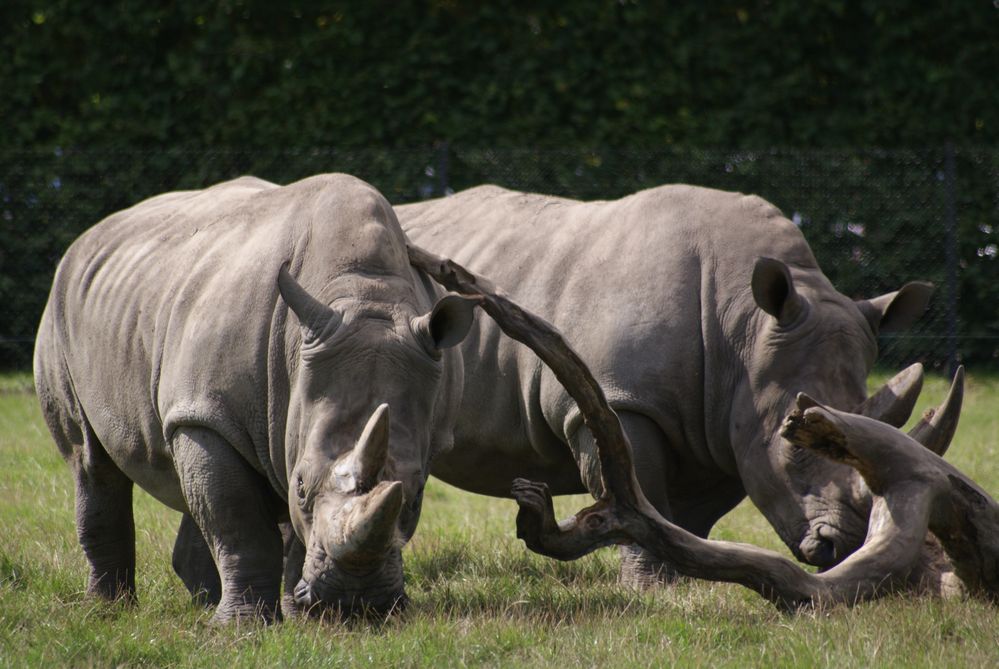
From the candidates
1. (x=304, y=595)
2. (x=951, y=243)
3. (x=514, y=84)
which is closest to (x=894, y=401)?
(x=304, y=595)

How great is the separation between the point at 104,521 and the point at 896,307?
10.5ft

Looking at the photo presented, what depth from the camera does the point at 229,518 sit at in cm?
486

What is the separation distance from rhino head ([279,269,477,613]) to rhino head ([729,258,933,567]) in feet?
4.66

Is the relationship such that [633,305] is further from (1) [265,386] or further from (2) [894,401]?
(1) [265,386]

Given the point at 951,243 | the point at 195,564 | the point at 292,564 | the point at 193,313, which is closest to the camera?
the point at 193,313

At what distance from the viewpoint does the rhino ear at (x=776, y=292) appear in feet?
18.2

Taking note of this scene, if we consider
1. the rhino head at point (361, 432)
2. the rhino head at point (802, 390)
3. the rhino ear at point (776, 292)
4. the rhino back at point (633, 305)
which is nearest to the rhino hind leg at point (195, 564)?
the rhino back at point (633, 305)

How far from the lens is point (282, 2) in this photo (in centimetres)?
1187

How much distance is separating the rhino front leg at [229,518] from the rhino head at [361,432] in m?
0.35

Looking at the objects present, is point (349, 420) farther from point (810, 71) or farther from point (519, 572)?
point (810, 71)

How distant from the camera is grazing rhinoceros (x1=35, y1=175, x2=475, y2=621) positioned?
14.0 feet

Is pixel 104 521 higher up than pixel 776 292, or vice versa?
pixel 776 292

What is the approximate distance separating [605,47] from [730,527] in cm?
566

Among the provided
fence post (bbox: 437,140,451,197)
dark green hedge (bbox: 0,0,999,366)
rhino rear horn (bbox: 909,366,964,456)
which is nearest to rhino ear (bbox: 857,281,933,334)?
rhino rear horn (bbox: 909,366,964,456)
